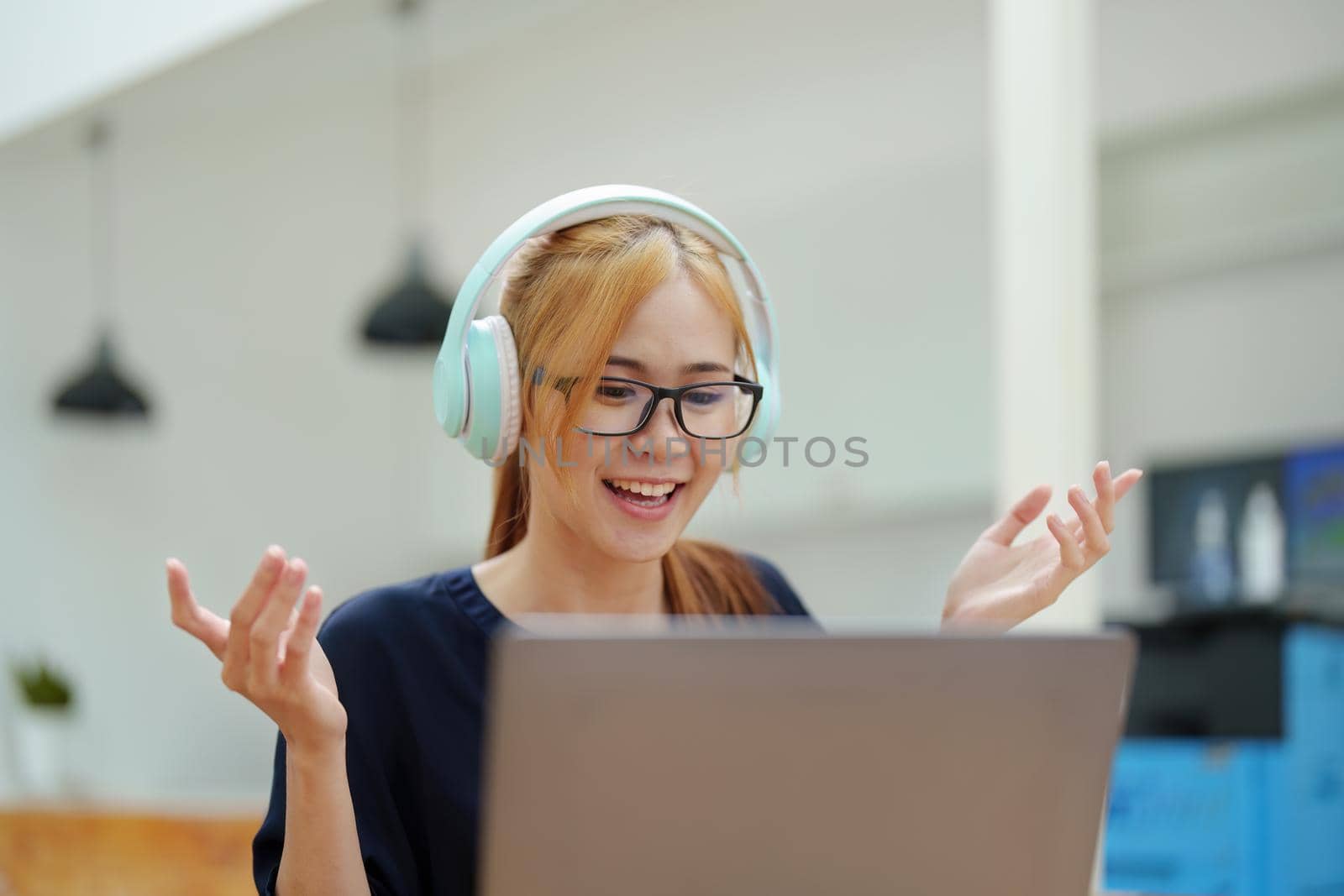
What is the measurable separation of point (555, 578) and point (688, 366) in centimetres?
23

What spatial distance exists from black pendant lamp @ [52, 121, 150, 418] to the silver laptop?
4567mm

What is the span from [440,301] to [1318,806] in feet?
8.45

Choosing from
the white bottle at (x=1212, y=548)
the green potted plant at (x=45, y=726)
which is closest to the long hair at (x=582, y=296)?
the white bottle at (x=1212, y=548)

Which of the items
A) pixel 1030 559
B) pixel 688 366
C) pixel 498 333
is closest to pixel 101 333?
pixel 498 333

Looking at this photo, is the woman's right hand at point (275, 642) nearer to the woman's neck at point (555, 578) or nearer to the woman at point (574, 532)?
the woman at point (574, 532)

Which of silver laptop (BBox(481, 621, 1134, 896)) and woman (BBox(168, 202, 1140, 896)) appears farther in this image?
woman (BBox(168, 202, 1140, 896))

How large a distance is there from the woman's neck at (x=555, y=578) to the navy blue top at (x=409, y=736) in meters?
0.04

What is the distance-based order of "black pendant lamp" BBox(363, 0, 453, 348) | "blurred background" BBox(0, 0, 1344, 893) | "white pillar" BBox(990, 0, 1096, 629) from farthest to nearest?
"black pendant lamp" BBox(363, 0, 453, 348) < "blurred background" BBox(0, 0, 1344, 893) < "white pillar" BBox(990, 0, 1096, 629)

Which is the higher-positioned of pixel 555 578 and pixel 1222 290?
pixel 1222 290

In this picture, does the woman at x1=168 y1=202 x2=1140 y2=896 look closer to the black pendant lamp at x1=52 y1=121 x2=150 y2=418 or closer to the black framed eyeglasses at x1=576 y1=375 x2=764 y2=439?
the black framed eyeglasses at x1=576 y1=375 x2=764 y2=439

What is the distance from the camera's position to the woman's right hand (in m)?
0.81

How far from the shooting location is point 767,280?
11.7 ft

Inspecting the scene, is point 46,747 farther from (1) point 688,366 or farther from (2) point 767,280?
(1) point 688,366

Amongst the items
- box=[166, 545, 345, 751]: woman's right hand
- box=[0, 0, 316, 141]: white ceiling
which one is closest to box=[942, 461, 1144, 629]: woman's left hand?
box=[166, 545, 345, 751]: woman's right hand
